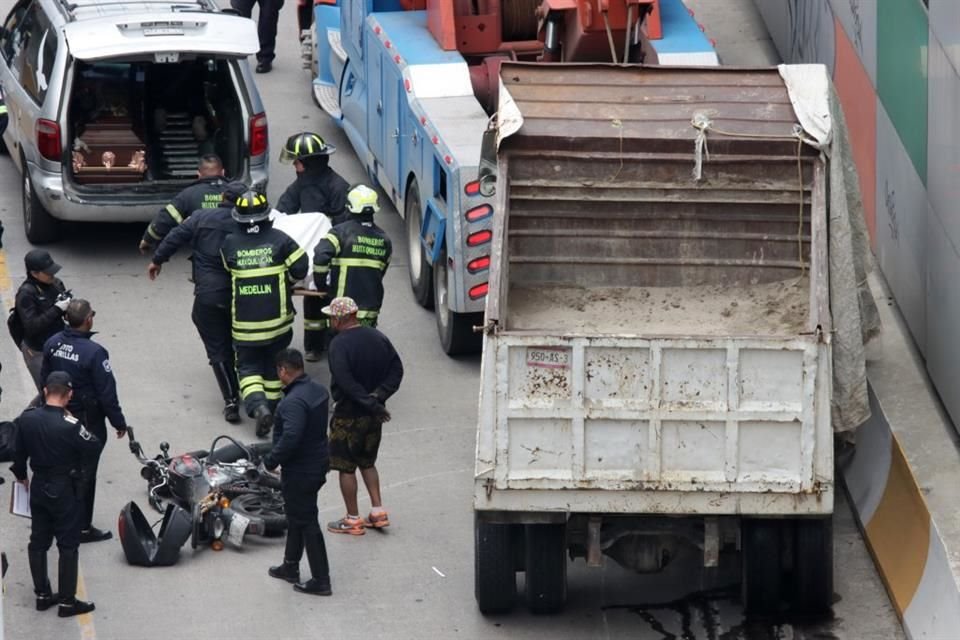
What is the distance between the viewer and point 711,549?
34.1ft

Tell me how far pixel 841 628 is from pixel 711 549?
100 cm

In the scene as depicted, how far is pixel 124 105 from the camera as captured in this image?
644 inches

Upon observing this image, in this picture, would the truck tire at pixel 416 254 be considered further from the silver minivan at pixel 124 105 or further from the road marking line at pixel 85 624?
the road marking line at pixel 85 624

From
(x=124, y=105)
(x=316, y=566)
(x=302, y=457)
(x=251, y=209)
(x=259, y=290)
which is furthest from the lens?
(x=124, y=105)

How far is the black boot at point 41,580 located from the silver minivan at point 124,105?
514cm

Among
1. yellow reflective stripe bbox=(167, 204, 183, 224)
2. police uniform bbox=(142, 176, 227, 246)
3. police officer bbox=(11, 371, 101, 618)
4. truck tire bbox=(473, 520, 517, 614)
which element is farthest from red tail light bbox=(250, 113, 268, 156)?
truck tire bbox=(473, 520, 517, 614)

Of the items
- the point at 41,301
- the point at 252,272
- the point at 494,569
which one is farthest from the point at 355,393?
the point at 41,301

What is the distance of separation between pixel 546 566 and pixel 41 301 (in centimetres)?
403

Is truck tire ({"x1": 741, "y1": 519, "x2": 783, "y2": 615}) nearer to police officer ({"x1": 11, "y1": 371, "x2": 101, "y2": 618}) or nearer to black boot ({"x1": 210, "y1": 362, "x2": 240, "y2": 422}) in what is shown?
police officer ({"x1": 11, "y1": 371, "x2": 101, "y2": 618})

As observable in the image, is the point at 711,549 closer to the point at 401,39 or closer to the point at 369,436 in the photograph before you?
the point at 369,436

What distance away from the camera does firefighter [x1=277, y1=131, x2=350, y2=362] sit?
14531 millimetres

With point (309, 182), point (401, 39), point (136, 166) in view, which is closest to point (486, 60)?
point (401, 39)

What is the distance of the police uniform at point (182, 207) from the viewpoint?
14180 millimetres

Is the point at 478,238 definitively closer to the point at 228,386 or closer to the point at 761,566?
the point at 228,386
